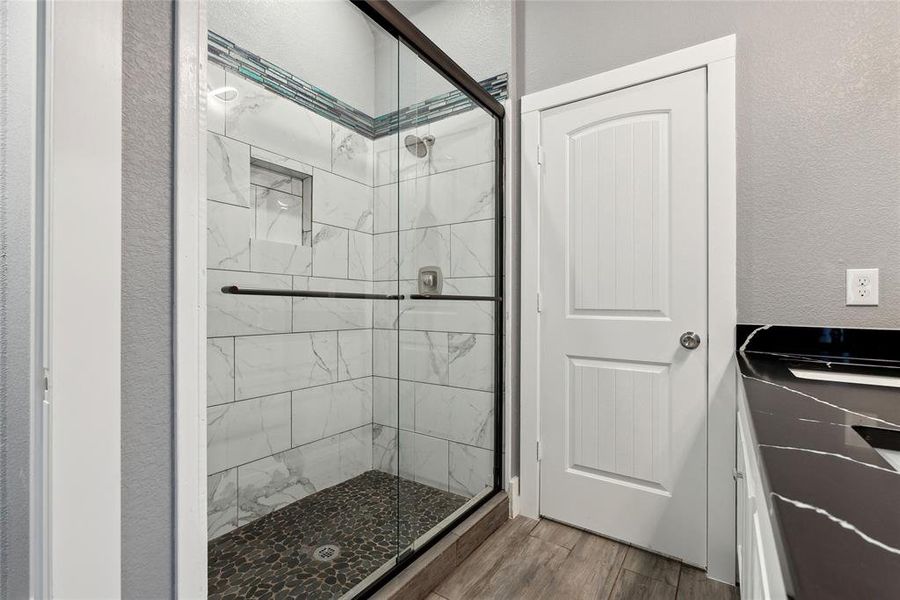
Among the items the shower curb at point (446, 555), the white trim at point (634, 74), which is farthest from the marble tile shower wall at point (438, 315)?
the white trim at point (634, 74)

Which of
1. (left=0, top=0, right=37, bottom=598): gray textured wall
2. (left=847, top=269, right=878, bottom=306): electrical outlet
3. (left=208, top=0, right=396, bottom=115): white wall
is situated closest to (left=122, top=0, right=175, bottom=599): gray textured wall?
(left=0, top=0, right=37, bottom=598): gray textured wall

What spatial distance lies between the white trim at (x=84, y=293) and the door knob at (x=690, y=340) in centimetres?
172

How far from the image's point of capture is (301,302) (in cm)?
175

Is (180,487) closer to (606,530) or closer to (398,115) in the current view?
(398,115)

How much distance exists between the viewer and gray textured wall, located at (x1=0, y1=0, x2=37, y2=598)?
68 centimetres

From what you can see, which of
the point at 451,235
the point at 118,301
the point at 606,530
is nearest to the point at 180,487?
the point at 118,301

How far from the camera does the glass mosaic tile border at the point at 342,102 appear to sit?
5.19 feet

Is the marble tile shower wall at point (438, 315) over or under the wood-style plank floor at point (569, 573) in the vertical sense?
over

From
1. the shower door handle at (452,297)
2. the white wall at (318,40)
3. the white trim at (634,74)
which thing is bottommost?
the shower door handle at (452,297)

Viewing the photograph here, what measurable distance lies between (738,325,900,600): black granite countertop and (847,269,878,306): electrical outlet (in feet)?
1.83

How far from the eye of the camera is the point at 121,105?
0.68 metres

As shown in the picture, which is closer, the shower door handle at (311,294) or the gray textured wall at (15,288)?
the gray textured wall at (15,288)

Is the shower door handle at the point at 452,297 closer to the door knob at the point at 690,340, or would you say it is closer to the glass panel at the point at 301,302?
the glass panel at the point at 301,302

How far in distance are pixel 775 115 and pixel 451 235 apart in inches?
50.2
